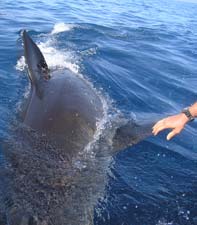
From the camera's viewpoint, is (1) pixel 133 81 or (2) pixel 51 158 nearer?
(2) pixel 51 158

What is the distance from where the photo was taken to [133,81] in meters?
12.4

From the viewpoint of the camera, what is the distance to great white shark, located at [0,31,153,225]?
5188 millimetres

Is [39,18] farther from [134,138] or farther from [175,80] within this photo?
[134,138]

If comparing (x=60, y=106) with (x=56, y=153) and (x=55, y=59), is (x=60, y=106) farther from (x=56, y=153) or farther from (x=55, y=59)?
(x=55, y=59)

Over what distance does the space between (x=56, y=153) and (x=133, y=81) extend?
6400mm

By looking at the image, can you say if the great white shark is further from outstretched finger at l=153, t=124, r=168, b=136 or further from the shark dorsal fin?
outstretched finger at l=153, t=124, r=168, b=136

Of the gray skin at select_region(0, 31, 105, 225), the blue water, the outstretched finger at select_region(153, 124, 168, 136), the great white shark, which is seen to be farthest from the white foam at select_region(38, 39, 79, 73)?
the outstretched finger at select_region(153, 124, 168, 136)

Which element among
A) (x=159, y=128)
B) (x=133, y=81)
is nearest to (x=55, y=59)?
(x=133, y=81)

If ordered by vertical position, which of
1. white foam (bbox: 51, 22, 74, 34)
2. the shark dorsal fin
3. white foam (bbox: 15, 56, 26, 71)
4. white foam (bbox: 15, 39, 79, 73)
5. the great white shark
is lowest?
white foam (bbox: 51, 22, 74, 34)

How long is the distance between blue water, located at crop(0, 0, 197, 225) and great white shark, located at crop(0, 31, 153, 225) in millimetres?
336

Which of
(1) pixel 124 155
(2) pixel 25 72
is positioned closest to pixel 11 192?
(1) pixel 124 155

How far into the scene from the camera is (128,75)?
42.4ft

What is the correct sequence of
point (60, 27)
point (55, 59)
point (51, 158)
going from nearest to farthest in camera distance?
point (51, 158) → point (55, 59) → point (60, 27)

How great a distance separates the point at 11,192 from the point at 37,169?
666 millimetres
